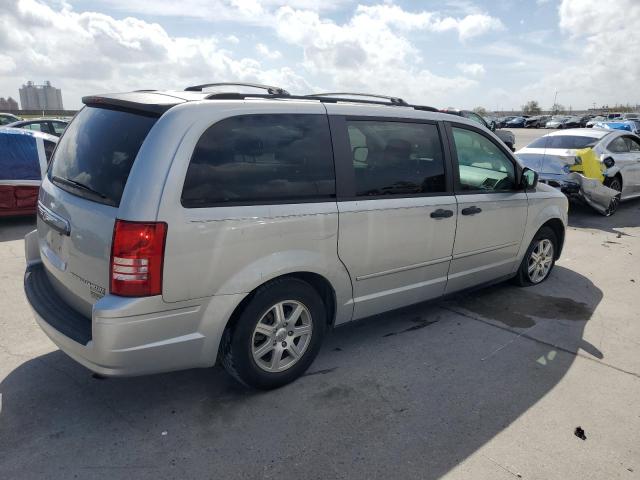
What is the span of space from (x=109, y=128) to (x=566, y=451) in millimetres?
3210

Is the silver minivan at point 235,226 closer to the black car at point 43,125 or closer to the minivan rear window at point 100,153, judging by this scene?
the minivan rear window at point 100,153

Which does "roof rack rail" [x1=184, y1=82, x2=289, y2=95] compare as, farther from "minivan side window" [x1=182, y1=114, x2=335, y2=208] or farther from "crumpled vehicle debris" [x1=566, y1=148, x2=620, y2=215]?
"crumpled vehicle debris" [x1=566, y1=148, x2=620, y2=215]

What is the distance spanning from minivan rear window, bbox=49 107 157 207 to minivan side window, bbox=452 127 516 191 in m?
2.60

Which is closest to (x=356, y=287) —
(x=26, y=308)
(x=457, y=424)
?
(x=457, y=424)

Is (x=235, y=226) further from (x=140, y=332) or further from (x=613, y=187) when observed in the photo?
(x=613, y=187)

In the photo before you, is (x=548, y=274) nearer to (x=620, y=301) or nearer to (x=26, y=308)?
(x=620, y=301)

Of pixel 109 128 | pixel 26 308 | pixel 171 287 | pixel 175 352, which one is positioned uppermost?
pixel 109 128

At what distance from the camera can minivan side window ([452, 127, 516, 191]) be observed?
422 cm

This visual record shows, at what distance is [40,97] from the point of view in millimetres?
69750

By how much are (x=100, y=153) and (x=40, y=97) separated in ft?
260

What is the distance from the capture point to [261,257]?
115 inches

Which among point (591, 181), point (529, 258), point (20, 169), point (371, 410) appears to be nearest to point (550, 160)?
point (591, 181)

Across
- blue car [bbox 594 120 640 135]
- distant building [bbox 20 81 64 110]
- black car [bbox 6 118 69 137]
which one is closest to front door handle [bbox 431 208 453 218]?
black car [bbox 6 118 69 137]

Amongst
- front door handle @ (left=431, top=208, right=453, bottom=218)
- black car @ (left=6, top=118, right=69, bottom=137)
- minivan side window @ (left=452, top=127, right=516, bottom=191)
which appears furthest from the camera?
black car @ (left=6, top=118, right=69, bottom=137)
